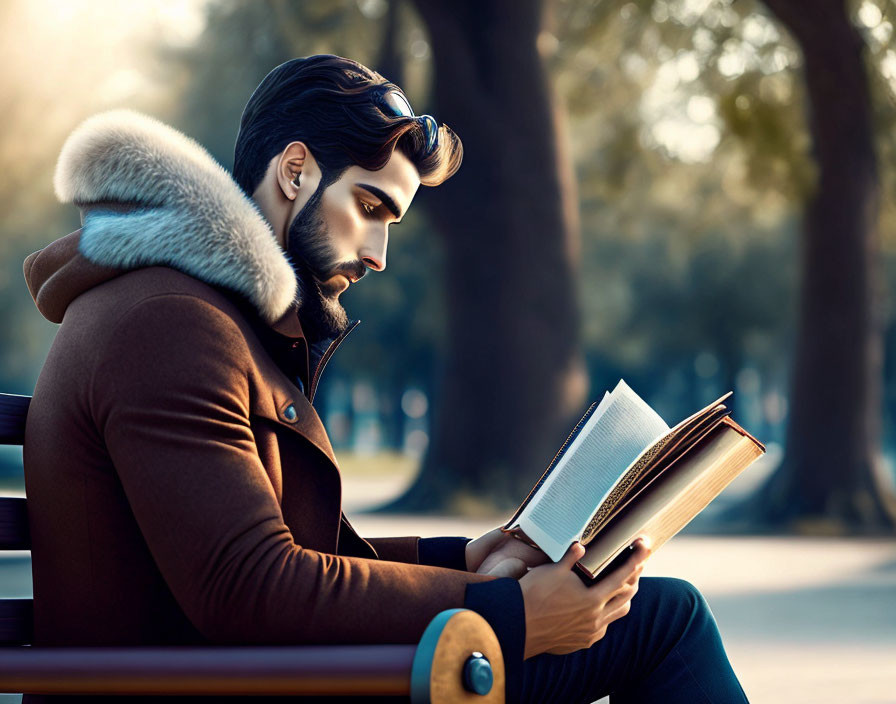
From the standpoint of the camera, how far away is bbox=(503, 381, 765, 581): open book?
2168 mm

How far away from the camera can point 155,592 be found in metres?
2.07

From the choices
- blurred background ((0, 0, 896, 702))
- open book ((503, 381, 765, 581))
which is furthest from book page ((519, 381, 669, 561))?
blurred background ((0, 0, 896, 702))

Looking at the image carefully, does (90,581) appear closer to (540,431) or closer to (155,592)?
(155,592)

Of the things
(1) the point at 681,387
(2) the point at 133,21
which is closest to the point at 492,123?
(2) the point at 133,21

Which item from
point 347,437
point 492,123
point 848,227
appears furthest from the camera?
point 347,437

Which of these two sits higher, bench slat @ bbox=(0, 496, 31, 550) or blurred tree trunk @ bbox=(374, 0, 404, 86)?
blurred tree trunk @ bbox=(374, 0, 404, 86)

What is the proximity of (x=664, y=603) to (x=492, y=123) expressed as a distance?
1393 centimetres

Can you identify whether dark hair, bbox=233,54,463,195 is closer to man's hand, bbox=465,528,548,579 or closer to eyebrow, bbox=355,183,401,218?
eyebrow, bbox=355,183,401,218

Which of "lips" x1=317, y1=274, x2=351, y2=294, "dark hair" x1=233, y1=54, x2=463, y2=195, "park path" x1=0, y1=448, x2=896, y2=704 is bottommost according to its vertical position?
"park path" x1=0, y1=448, x2=896, y2=704

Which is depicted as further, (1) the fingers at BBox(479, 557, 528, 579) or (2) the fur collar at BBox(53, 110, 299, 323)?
(1) the fingers at BBox(479, 557, 528, 579)

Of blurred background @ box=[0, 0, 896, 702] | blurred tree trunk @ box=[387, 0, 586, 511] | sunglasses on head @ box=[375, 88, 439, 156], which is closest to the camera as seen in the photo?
sunglasses on head @ box=[375, 88, 439, 156]

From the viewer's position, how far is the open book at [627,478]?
85.4 inches

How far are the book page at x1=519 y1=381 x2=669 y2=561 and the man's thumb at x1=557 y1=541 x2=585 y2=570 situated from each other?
131 millimetres

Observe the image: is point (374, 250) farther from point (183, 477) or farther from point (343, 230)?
point (183, 477)
